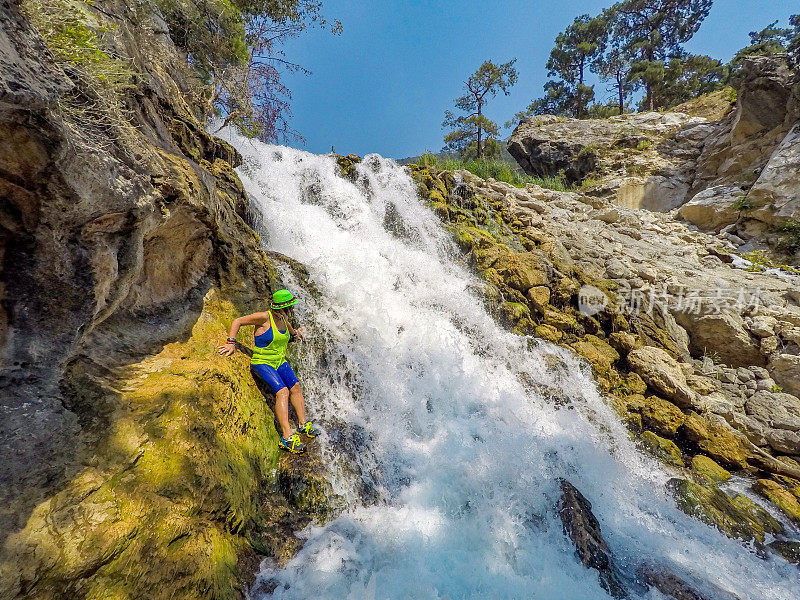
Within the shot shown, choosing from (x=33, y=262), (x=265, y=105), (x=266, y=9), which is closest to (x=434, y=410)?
(x=33, y=262)

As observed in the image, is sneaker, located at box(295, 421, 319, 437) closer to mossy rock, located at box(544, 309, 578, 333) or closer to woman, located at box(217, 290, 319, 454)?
woman, located at box(217, 290, 319, 454)

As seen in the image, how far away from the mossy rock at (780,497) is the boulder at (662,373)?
143 cm

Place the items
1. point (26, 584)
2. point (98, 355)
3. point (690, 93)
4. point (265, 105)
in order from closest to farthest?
point (26, 584), point (98, 355), point (265, 105), point (690, 93)

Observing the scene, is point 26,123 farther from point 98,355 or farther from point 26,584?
point 26,584

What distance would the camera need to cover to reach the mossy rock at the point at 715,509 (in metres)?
4.12

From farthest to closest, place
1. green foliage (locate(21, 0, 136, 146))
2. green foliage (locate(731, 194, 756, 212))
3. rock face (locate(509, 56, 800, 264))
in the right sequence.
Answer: green foliage (locate(731, 194, 756, 212)) < rock face (locate(509, 56, 800, 264)) < green foliage (locate(21, 0, 136, 146))

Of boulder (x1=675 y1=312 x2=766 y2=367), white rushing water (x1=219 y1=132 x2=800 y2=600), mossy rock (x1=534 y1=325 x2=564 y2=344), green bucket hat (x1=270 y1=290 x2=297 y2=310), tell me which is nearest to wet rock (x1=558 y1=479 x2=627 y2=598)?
white rushing water (x1=219 y1=132 x2=800 y2=600)

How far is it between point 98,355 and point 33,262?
0.90 m

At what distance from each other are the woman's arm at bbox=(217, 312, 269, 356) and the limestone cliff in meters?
0.14

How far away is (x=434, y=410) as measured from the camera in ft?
16.1

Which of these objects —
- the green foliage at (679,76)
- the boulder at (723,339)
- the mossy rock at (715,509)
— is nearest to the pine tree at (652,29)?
the green foliage at (679,76)

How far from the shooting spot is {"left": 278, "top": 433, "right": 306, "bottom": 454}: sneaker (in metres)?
3.53

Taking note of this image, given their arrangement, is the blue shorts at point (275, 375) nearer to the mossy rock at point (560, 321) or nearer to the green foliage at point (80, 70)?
the green foliage at point (80, 70)

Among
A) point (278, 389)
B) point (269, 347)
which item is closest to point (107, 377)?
point (269, 347)
